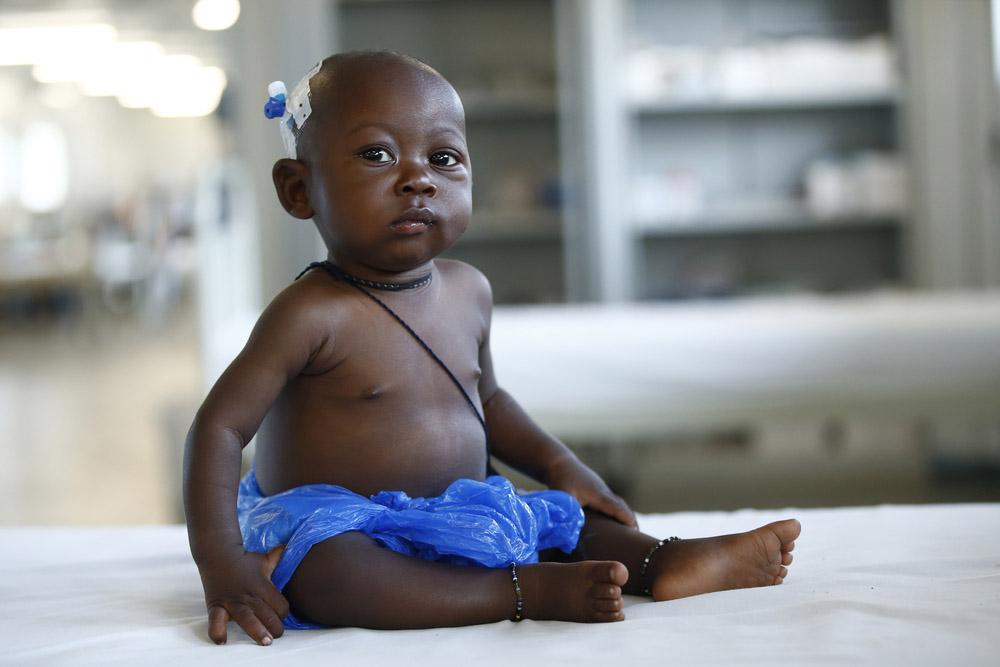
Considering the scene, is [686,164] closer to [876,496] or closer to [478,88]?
[478,88]

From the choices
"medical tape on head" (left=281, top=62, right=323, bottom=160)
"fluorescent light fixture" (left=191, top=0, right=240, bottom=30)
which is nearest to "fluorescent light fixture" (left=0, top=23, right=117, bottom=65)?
"fluorescent light fixture" (left=191, top=0, right=240, bottom=30)

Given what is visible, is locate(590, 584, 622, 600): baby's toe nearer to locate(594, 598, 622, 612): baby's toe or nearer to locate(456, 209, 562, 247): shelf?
locate(594, 598, 622, 612): baby's toe

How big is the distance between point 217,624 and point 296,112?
0.45 meters

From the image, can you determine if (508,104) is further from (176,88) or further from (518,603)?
(176,88)

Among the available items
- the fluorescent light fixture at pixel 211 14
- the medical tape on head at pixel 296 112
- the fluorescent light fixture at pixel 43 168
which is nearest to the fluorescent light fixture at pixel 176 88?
the fluorescent light fixture at pixel 43 168

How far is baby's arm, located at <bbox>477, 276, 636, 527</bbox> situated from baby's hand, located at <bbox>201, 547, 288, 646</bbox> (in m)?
0.31

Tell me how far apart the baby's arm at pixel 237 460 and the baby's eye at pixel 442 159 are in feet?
0.53

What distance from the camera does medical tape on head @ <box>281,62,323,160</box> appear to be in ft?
3.15

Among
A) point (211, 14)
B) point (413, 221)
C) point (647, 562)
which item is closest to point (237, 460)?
point (413, 221)

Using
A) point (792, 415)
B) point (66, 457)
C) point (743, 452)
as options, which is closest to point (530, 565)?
point (792, 415)

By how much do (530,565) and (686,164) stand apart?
3.78 m

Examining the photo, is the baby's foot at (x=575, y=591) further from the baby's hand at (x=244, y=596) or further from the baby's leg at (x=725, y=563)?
the baby's hand at (x=244, y=596)

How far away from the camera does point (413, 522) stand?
86 centimetres

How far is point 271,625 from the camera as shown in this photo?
82 centimetres
